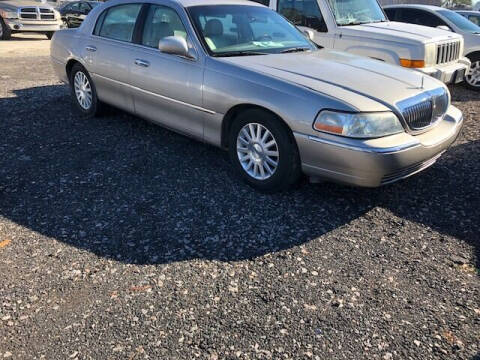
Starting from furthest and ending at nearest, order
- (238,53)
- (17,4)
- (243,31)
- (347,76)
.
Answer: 1. (17,4)
2. (243,31)
3. (238,53)
4. (347,76)

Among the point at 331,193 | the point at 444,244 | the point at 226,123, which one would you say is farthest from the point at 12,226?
the point at 444,244

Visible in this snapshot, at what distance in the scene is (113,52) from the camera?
5.27 meters

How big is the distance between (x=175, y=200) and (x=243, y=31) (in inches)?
78.3

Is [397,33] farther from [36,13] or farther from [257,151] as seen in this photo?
[36,13]

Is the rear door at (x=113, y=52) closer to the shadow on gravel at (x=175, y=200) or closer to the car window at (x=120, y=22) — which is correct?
the car window at (x=120, y=22)

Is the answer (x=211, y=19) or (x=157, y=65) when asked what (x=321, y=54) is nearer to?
(x=211, y=19)

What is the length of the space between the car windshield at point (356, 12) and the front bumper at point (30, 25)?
42.4 feet

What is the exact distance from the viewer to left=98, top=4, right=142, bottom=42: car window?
16.9 ft

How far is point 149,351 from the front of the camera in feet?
7.72

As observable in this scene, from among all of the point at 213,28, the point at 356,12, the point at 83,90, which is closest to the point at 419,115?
the point at 213,28

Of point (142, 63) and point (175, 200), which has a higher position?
point (142, 63)

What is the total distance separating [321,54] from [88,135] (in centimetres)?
293

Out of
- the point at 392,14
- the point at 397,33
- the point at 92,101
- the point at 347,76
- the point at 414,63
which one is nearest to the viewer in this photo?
the point at 347,76

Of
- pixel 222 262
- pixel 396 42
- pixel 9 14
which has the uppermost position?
pixel 9 14
